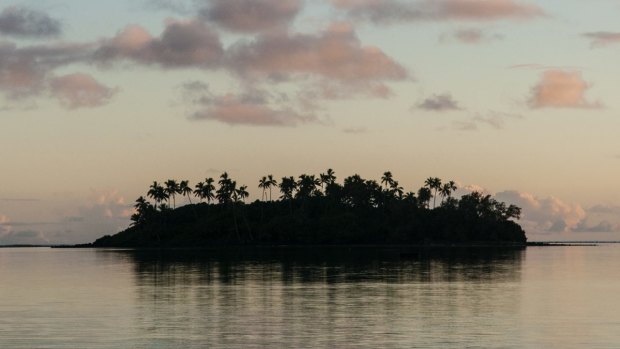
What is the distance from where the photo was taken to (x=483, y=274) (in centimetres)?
11956

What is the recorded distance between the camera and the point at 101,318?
64.2 m

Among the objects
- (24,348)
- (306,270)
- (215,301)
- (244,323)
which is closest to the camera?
(24,348)

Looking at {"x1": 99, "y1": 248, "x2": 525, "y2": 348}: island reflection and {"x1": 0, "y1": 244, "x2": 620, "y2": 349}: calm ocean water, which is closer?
{"x1": 0, "y1": 244, "x2": 620, "y2": 349}: calm ocean water

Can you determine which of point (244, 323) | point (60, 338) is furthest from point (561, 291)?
point (60, 338)

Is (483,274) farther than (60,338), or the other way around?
(483,274)

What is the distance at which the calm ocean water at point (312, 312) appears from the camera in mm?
51719

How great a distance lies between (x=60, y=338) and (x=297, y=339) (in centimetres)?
1423

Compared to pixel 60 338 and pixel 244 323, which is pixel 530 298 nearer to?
pixel 244 323

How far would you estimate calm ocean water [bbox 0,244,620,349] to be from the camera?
51719 millimetres

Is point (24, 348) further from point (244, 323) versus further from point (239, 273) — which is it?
point (239, 273)

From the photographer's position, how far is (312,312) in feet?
219

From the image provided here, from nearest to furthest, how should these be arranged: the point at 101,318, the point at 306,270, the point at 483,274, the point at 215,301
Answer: the point at 101,318 < the point at 215,301 < the point at 483,274 < the point at 306,270

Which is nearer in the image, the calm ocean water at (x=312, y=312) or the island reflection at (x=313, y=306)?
the calm ocean water at (x=312, y=312)

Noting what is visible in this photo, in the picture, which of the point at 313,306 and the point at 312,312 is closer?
the point at 312,312
